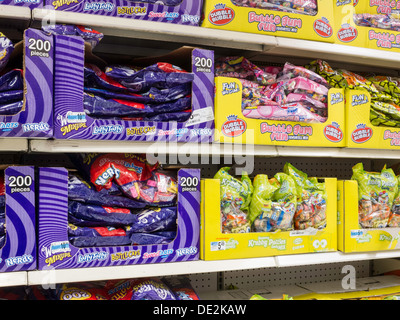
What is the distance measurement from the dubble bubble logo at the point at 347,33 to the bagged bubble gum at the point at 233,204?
88cm

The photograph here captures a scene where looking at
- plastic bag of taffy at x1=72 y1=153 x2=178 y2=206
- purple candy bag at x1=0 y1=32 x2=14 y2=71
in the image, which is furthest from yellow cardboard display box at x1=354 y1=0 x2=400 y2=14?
purple candy bag at x1=0 y1=32 x2=14 y2=71

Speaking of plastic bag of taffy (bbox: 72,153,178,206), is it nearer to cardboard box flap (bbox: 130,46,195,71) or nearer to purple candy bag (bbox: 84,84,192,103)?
purple candy bag (bbox: 84,84,192,103)

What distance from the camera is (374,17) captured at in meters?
2.08

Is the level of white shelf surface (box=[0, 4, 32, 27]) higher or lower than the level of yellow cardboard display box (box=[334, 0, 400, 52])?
lower

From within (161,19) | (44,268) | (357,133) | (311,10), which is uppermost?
(311,10)

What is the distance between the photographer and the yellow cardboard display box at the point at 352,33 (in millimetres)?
1951

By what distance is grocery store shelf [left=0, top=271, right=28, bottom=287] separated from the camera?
137 cm

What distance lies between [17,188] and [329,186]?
1324 millimetres

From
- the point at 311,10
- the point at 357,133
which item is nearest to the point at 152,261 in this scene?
the point at 357,133

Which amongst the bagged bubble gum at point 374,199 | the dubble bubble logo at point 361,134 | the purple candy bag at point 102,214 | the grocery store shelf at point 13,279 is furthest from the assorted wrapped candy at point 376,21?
the grocery store shelf at point 13,279

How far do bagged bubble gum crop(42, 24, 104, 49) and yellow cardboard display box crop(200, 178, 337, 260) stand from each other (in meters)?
0.70

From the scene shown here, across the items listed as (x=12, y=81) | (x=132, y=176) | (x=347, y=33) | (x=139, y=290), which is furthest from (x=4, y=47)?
(x=347, y=33)

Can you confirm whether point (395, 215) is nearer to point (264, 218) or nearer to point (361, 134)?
point (361, 134)

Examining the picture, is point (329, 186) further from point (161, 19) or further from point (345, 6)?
point (161, 19)
